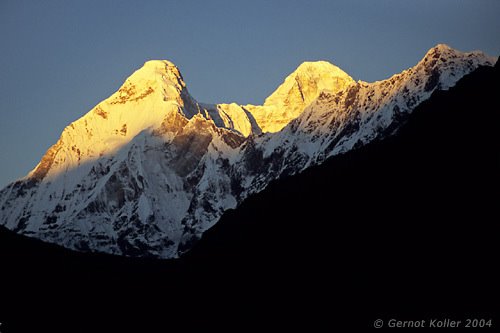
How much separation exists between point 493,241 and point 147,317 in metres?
64.7

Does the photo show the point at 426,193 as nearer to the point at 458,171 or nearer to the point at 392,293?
the point at 458,171

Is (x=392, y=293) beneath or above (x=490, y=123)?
beneath

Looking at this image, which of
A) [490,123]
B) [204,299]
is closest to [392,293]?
[490,123]

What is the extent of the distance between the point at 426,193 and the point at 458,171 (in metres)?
5.41

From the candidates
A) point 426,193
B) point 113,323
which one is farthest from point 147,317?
point 426,193

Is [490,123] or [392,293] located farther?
[490,123]

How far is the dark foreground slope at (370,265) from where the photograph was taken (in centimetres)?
13500

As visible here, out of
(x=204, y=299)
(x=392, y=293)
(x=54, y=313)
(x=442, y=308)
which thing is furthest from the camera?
(x=204, y=299)

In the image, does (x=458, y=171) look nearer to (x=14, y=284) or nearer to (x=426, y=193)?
(x=426, y=193)

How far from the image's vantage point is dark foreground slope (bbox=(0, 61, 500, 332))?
13500cm

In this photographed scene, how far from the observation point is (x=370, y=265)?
153m

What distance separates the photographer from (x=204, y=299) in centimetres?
18325

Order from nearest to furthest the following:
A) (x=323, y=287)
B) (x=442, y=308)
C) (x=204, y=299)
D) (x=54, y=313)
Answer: (x=442, y=308)
(x=323, y=287)
(x=54, y=313)
(x=204, y=299)

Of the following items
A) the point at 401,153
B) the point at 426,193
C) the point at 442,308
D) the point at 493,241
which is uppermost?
the point at 401,153
